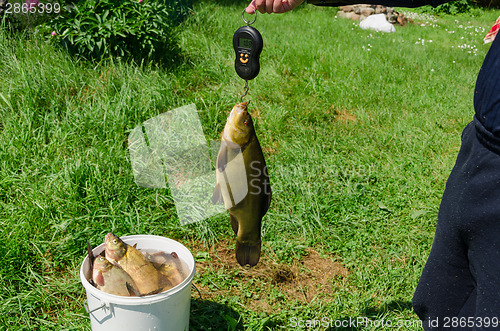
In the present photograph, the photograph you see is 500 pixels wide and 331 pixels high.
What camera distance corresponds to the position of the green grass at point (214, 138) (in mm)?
2781

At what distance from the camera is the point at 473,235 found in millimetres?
1396

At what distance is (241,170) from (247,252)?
18.5 inches

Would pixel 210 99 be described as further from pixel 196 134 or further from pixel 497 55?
pixel 497 55

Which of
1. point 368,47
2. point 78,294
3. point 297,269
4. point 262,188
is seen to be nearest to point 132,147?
point 78,294

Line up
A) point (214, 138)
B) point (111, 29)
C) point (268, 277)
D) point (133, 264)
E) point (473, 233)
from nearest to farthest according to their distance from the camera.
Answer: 1. point (473, 233)
2. point (133, 264)
3. point (268, 277)
4. point (214, 138)
5. point (111, 29)

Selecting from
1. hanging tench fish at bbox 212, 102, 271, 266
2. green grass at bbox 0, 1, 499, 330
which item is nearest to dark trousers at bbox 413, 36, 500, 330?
hanging tench fish at bbox 212, 102, 271, 266

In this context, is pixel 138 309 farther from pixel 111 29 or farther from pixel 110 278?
pixel 111 29

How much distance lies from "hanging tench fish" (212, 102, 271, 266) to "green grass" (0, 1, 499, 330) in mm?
1026

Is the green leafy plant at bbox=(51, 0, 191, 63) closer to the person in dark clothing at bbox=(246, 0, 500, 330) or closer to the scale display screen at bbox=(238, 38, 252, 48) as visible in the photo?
the scale display screen at bbox=(238, 38, 252, 48)

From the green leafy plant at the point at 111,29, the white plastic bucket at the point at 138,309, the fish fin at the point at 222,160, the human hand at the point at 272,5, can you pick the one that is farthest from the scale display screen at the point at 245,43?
the green leafy plant at the point at 111,29

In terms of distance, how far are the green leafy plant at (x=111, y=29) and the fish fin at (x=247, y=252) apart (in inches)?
126

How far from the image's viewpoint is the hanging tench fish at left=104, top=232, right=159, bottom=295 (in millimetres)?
2129

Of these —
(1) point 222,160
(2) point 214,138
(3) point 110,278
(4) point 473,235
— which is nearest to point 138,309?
(3) point 110,278

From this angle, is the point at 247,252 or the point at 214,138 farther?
the point at 214,138
